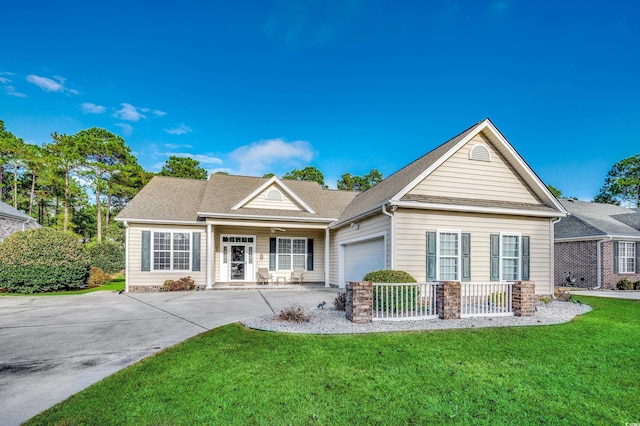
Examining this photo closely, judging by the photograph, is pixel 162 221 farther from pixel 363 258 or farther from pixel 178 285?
pixel 363 258

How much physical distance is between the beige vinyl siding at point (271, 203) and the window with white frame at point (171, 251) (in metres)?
3.39

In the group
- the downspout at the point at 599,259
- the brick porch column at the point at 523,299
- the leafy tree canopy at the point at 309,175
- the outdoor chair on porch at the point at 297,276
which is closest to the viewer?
the brick porch column at the point at 523,299

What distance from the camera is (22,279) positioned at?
13.8 meters

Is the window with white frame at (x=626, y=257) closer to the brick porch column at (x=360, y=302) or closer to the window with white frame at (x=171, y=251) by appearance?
the brick porch column at (x=360, y=302)

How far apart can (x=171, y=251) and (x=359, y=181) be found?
1334 inches

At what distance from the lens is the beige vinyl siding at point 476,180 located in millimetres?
11508

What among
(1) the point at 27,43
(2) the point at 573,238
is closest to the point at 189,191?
(1) the point at 27,43

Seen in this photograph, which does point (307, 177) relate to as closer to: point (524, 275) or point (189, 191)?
point (189, 191)

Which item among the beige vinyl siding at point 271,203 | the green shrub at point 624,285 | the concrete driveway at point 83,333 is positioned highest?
the beige vinyl siding at point 271,203

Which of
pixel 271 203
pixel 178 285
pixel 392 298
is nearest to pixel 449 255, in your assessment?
pixel 392 298

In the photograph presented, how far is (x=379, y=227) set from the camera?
456 inches

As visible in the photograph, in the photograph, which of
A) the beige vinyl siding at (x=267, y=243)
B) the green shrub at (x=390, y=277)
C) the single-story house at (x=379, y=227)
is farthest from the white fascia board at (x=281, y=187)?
the green shrub at (x=390, y=277)

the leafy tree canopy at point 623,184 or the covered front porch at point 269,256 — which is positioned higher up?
the leafy tree canopy at point 623,184

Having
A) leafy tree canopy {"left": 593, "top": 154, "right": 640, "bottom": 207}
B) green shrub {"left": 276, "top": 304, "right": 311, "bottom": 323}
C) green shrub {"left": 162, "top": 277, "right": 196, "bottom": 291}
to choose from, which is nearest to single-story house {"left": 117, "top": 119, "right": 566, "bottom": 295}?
green shrub {"left": 162, "top": 277, "right": 196, "bottom": 291}
